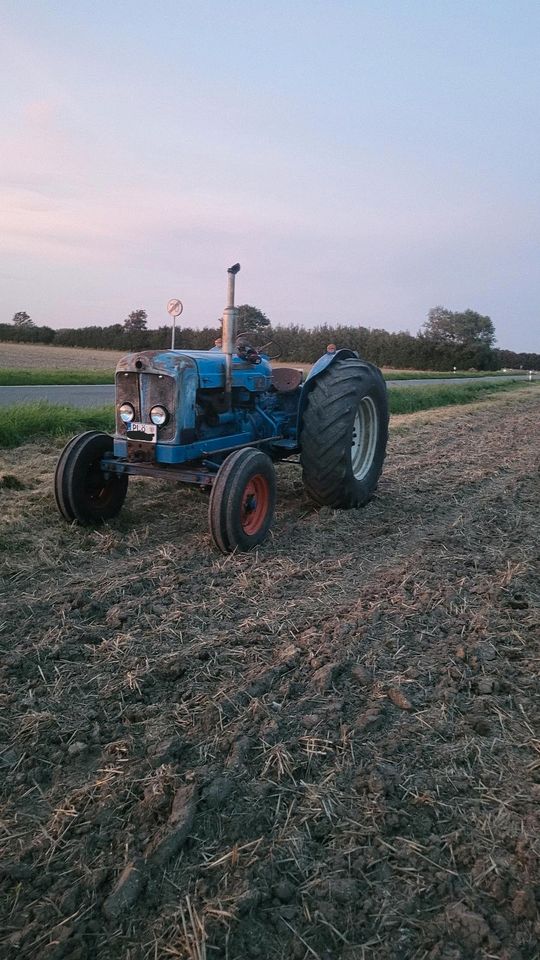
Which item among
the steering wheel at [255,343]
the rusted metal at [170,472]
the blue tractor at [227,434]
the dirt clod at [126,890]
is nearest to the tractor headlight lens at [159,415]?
the blue tractor at [227,434]

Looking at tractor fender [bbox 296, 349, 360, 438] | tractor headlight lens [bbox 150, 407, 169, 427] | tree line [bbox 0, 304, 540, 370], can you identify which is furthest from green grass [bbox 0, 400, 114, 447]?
tree line [bbox 0, 304, 540, 370]

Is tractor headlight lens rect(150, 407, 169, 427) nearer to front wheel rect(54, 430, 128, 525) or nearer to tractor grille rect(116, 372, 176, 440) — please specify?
tractor grille rect(116, 372, 176, 440)

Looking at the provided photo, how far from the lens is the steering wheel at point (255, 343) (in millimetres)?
5869

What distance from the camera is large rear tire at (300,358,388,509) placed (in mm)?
5590

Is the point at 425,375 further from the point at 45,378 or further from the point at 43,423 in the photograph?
the point at 43,423

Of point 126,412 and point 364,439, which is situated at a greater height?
point 126,412

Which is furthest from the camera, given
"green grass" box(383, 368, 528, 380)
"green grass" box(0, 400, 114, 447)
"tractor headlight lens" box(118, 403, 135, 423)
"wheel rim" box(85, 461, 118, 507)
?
"green grass" box(383, 368, 528, 380)

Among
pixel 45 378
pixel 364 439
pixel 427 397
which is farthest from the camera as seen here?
pixel 45 378

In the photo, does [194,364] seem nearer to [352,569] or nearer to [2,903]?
[352,569]

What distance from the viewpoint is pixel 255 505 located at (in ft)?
16.7

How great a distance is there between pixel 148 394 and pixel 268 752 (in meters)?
3.09

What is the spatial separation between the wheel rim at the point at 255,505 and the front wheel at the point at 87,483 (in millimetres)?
1096

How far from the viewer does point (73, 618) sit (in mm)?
3631

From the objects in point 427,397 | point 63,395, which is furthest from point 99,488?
point 427,397
